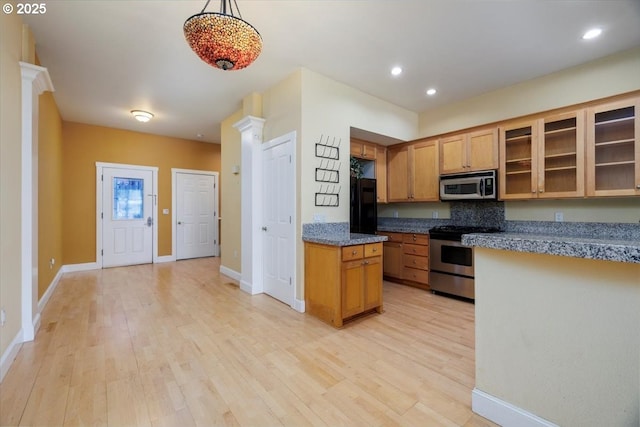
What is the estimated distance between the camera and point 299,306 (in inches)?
127

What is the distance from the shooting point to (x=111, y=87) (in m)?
3.77

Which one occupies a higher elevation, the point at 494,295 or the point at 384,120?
the point at 384,120

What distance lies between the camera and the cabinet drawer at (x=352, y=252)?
2.79 m

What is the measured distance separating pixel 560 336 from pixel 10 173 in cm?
392

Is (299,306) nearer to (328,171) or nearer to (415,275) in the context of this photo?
(328,171)

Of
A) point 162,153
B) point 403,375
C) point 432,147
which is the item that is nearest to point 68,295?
point 162,153

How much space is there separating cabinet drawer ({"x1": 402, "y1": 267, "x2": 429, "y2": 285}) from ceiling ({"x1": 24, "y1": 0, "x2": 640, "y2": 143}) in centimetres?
266

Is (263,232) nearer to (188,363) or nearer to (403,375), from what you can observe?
(188,363)

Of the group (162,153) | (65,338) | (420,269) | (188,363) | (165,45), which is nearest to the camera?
(188,363)

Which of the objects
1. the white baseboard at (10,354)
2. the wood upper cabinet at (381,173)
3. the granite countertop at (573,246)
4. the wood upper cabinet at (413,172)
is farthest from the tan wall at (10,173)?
the wood upper cabinet at (413,172)

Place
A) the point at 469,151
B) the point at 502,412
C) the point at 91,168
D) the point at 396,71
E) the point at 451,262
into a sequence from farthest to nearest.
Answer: the point at 91,168 → the point at 469,151 → the point at 451,262 → the point at 396,71 → the point at 502,412

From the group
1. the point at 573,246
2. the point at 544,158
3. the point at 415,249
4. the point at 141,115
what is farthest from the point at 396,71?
the point at 141,115

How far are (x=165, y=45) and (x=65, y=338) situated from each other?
3.03 m

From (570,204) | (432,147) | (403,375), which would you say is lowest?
(403,375)
